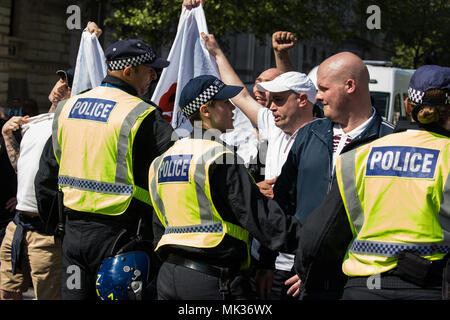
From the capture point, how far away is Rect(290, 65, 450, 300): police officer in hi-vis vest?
108 inches

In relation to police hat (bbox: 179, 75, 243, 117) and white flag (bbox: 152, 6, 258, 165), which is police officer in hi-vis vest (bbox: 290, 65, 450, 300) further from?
white flag (bbox: 152, 6, 258, 165)

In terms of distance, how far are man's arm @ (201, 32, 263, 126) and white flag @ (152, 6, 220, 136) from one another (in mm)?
81

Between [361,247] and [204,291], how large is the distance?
2.56 feet

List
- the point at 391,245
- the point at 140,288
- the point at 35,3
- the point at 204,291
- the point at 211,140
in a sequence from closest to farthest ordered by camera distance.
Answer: the point at 391,245, the point at 204,291, the point at 211,140, the point at 140,288, the point at 35,3

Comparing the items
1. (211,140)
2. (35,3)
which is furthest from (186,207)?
(35,3)

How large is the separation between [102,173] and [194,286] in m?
1.03

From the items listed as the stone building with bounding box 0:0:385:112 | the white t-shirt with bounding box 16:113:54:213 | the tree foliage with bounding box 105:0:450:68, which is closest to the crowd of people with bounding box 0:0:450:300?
the white t-shirt with bounding box 16:113:54:213

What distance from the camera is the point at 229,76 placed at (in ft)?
15.5

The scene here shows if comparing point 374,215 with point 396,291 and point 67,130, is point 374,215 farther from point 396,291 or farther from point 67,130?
point 67,130

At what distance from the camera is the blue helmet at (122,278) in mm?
3744

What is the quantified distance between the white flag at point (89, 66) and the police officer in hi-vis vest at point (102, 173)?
1.11 m

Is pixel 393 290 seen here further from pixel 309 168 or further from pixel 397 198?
pixel 309 168

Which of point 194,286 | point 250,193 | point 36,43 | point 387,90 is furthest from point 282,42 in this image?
point 36,43

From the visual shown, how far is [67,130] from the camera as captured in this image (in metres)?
4.02
